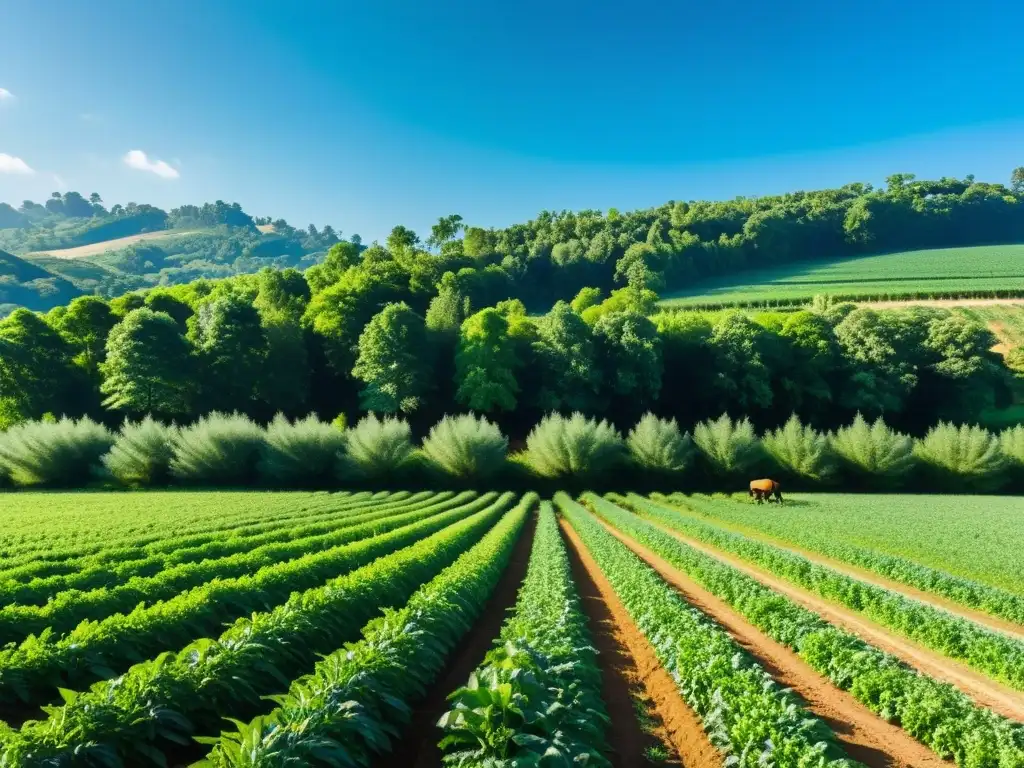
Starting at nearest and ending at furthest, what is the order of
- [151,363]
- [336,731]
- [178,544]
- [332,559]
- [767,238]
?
1. [336,731]
2. [332,559]
3. [178,544]
4. [151,363]
5. [767,238]

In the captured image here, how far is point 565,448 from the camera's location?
1795 inches

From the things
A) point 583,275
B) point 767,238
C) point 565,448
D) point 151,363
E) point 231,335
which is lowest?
point 565,448

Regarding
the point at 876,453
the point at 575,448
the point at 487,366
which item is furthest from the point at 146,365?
the point at 876,453

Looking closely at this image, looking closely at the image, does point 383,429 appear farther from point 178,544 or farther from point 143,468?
point 178,544

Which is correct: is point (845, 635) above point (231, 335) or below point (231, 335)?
below

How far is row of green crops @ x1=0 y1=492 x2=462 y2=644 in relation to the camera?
9.63m

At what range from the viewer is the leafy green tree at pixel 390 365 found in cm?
5466

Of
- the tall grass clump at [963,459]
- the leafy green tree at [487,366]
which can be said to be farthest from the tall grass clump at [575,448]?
the tall grass clump at [963,459]

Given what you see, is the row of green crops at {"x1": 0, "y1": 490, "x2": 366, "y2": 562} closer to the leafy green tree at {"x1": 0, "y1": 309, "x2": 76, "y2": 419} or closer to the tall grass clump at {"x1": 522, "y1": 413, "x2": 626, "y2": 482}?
the tall grass clump at {"x1": 522, "y1": 413, "x2": 626, "y2": 482}

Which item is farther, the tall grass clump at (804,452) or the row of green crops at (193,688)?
the tall grass clump at (804,452)

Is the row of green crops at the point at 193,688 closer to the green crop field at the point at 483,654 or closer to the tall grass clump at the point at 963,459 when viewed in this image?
the green crop field at the point at 483,654

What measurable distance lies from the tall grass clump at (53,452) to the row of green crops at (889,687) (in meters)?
52.5

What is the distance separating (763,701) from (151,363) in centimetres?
5774

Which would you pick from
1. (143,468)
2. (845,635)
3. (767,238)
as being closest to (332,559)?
(845,635)
